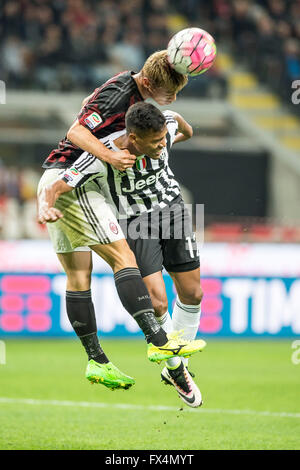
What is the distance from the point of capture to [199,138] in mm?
17656

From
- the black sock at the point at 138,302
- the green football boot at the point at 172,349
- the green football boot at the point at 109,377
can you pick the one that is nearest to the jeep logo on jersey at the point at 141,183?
the black sock at the point at 138,302

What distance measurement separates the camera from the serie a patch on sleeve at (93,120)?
5.98 m

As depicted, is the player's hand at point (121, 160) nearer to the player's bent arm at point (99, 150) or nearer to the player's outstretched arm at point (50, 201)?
the player's bent arm at point (99, 150)

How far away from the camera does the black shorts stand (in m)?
6.67

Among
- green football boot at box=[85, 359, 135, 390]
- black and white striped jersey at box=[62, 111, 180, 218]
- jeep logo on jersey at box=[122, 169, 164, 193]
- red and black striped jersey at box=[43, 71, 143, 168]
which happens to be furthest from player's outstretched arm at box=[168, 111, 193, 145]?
green football boot at box=[85, 359, 135, 390]

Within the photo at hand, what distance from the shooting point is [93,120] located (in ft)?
19.6

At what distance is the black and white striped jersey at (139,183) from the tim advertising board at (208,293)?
630cm

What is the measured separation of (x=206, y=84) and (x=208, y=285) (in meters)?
6.12

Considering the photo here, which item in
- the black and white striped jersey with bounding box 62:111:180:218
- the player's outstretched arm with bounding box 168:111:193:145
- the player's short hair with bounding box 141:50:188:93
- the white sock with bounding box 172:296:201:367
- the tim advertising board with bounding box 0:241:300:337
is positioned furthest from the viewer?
the tim advertising board with bounding box 0:241:300:337

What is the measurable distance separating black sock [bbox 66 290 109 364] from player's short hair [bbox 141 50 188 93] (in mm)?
1792

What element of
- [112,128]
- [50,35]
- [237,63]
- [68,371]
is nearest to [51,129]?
[50,35]

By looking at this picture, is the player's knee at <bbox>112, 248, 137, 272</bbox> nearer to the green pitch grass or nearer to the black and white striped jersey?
the black and white striped jersey
